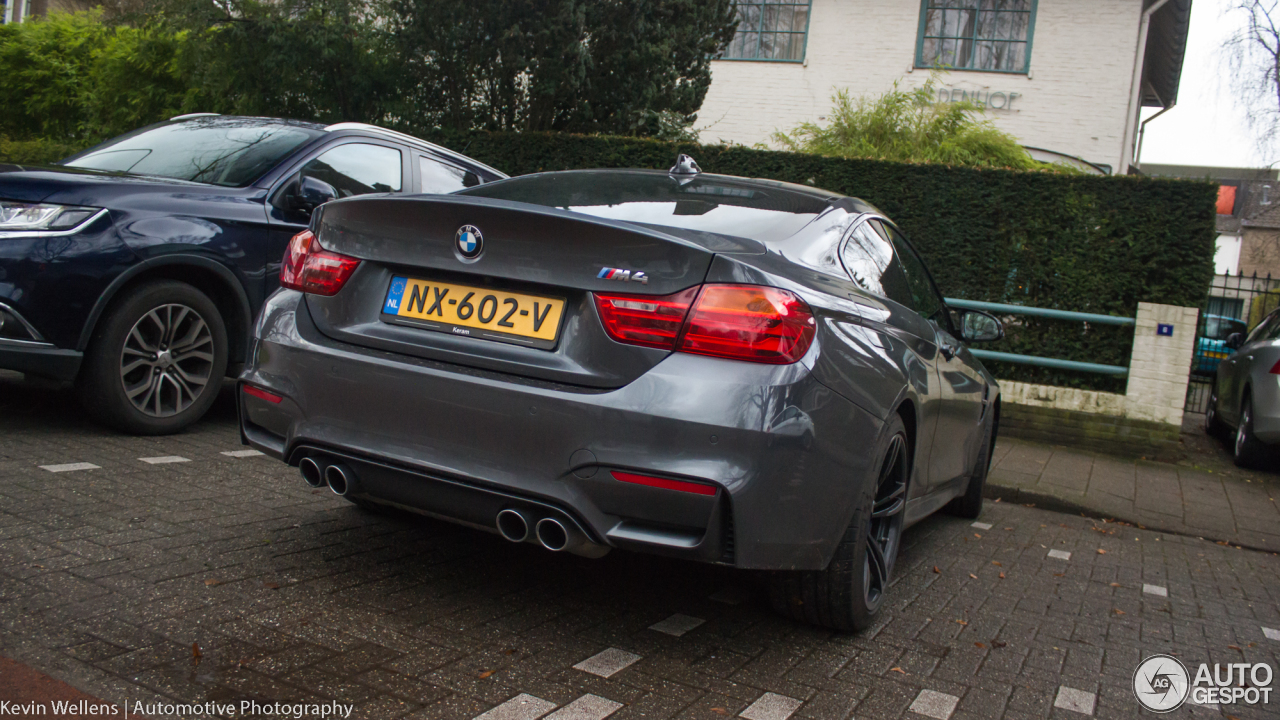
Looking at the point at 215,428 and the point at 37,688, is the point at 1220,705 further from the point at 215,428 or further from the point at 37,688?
the point at 215,428

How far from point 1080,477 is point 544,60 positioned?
6703 mm

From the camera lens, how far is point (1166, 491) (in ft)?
24.6

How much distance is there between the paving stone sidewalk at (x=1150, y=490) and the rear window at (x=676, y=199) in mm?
3848

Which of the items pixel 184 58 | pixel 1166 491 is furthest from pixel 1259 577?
pixel 184 58

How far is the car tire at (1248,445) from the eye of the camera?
873 centimetres

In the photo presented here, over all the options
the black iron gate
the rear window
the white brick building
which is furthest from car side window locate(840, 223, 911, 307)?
the white brick building

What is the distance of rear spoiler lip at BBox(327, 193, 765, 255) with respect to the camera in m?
2.85

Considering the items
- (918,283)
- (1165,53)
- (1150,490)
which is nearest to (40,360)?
(918,283)

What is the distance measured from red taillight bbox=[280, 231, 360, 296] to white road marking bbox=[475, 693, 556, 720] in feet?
4.56

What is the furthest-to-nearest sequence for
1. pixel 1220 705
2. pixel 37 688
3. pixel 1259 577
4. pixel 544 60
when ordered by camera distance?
pixel 544 60, pixel 1259 577, pixel 1220 705, pixel 37 688

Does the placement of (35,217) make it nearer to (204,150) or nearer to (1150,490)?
(204,150)

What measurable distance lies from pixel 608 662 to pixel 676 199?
1587 mm

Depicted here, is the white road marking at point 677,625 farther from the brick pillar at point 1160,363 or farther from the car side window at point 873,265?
the brick pillar at point 1160,363

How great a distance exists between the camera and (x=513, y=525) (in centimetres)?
286
